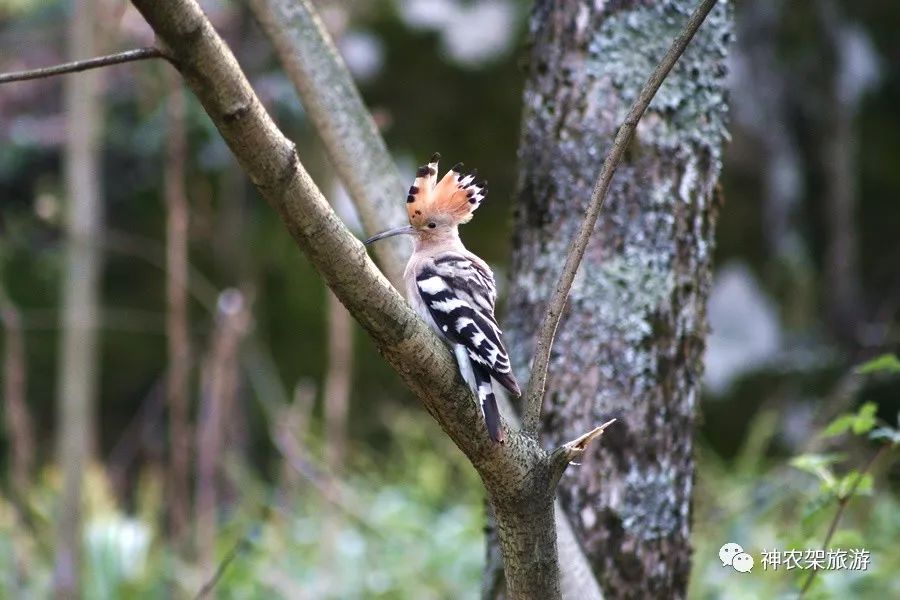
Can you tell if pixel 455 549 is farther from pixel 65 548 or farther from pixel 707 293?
pixel 707 293

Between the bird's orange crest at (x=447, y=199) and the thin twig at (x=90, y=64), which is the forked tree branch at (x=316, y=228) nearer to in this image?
the thin twig at (x=90, y=64)

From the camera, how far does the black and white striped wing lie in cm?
184

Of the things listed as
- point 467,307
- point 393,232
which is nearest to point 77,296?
point 393,232

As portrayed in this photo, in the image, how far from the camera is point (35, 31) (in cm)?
632

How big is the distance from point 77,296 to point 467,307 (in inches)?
91.6

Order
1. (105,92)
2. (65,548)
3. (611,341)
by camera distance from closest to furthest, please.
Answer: (611,341), (65,548), (105,92)

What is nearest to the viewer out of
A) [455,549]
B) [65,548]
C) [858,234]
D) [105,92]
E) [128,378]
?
[65,548]

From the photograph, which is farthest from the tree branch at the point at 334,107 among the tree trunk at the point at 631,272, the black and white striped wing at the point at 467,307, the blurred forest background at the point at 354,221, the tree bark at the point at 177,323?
the blurred forest background at the point at 354,221

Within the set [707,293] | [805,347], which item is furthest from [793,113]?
[707,293]

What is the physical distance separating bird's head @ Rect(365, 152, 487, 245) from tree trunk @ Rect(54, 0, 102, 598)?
199cm

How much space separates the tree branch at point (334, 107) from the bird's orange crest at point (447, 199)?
15 centimetres

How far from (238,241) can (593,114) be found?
451cm

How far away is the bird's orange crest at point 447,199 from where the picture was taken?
2078mm

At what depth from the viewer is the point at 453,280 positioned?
2143 mm
